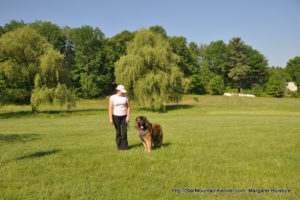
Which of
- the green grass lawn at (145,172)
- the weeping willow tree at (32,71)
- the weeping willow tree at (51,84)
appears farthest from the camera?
the weeping willow tree at (32,71)

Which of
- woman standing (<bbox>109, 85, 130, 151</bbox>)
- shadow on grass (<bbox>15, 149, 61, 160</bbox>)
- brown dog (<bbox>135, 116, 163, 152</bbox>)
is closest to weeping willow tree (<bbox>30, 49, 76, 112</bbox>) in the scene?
shadow on grass (<bbox>15, 149, 61, 160</bbox>)

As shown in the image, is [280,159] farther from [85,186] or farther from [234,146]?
[85,186]

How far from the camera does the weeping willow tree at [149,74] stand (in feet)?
106

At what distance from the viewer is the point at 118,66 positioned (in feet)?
109

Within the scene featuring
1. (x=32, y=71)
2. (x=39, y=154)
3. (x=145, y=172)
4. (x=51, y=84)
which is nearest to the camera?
(x=145, y=172)

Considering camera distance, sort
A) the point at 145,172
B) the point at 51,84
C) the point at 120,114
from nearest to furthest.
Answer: the point at 145,172 < the point at 120,114 < the point at 51,84

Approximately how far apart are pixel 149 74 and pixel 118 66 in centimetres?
484

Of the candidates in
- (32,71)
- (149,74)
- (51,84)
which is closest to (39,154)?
(51,84)

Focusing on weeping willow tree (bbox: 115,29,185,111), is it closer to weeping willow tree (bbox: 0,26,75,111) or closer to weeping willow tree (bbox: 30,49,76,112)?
weeping willow tree (bbox: 30,49,76,112)

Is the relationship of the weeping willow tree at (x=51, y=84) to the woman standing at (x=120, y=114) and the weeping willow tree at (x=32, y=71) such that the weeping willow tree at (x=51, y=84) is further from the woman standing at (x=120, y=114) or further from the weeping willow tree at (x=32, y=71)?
the woman standing at (x=120, y=114)

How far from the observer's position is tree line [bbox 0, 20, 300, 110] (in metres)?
29.4

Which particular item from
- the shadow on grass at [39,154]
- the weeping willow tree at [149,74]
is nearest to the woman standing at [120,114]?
the shadow on grass at [39,154]

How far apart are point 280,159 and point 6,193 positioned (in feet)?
23.1

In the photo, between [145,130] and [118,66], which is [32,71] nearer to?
[118,66]
